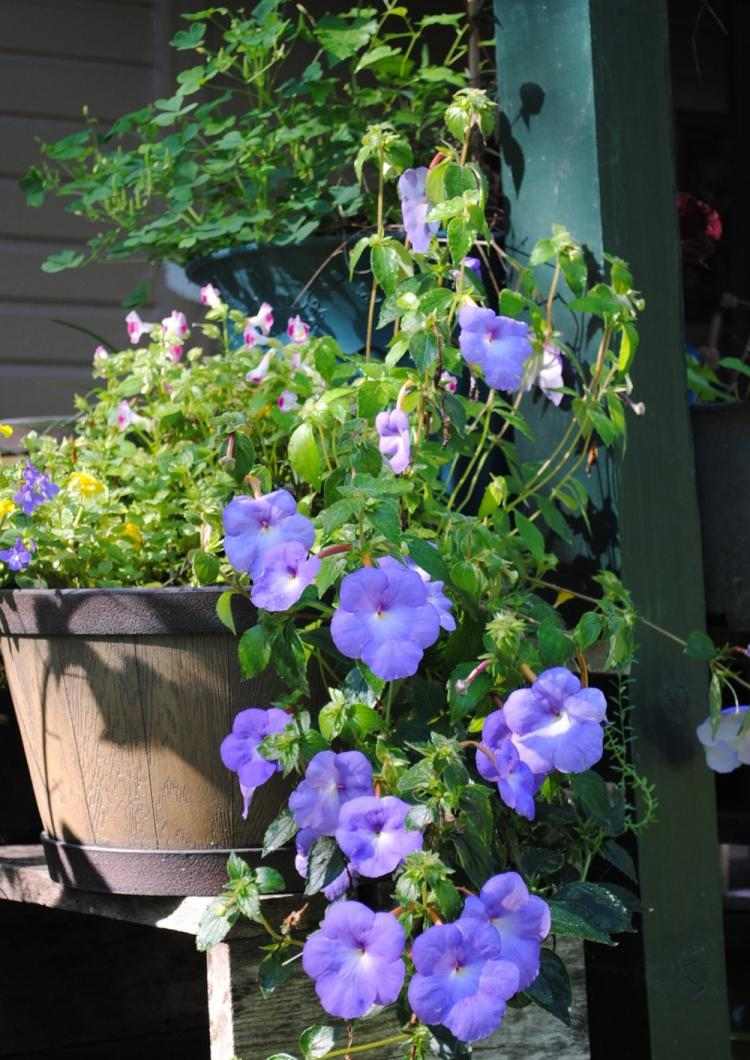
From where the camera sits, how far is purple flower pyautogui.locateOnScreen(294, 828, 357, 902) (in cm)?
150

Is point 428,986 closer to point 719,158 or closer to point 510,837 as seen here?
point 510,837

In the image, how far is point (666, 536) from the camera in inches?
75.0

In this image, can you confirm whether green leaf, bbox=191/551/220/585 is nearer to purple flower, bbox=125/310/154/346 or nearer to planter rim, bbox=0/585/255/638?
planter rim, bbox=0/585/255/638

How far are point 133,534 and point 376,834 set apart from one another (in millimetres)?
547

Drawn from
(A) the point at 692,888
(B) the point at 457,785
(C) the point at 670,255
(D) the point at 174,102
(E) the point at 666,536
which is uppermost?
(D) the point at 174,102

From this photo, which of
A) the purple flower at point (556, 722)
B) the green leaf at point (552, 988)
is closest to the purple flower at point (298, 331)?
the purple flower at point (556, 722)

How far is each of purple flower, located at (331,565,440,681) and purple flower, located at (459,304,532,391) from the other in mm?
286

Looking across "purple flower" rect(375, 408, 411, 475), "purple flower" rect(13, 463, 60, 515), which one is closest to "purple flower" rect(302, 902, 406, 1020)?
"purple flower" rect(375, 408, 411, 475)

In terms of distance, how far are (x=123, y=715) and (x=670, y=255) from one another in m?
0.88

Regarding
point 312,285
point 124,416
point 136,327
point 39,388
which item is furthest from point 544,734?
point 39,388

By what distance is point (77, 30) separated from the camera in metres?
3.91

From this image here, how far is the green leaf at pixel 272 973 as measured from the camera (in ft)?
5.01

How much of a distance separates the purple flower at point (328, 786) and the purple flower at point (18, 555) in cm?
48

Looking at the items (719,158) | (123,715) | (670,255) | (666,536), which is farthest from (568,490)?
(719,158)
